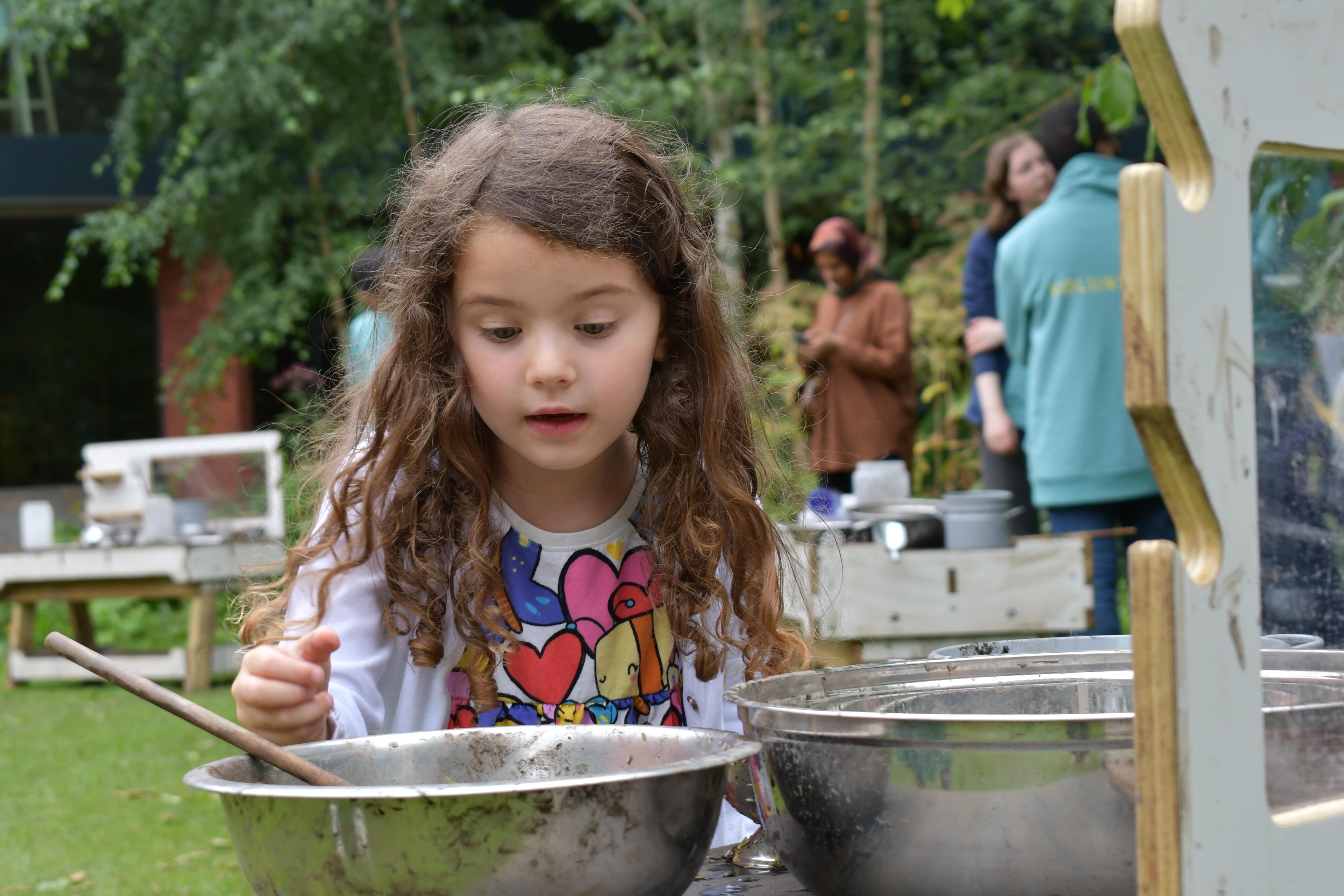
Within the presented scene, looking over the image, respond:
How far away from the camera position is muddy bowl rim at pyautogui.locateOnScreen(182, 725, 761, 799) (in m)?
0.61

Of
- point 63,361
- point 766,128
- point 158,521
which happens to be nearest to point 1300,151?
point 158,521

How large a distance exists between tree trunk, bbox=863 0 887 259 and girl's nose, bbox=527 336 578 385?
7505 millimetres

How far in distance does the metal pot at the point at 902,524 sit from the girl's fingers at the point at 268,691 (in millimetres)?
2369

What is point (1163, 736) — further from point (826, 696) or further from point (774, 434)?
point (774, 434)

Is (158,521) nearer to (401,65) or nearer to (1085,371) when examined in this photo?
(401,65)

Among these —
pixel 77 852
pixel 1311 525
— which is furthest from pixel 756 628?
pixel 77 852

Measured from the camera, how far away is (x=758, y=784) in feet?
2.54

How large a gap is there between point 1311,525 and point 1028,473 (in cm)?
359

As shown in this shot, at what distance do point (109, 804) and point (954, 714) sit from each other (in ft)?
11.6

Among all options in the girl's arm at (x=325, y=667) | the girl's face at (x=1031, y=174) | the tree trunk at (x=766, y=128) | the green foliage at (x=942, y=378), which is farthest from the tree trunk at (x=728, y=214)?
the girl's arm at (x=325, y=667)

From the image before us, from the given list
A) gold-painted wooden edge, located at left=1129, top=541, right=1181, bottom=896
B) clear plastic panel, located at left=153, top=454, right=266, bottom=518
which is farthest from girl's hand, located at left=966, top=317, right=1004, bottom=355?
clear plastic panel, located at left=153, top=454, right=266, bottom=518

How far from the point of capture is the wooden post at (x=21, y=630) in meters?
5.83

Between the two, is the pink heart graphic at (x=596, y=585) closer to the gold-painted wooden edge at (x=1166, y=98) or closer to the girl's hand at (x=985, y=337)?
the gold-painted wooden edge at (x=1166, y=98)

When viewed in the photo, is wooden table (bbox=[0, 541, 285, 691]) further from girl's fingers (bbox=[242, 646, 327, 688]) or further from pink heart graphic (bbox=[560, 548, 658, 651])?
girl's fingers (bbox=[242, 646, 327, 688])
